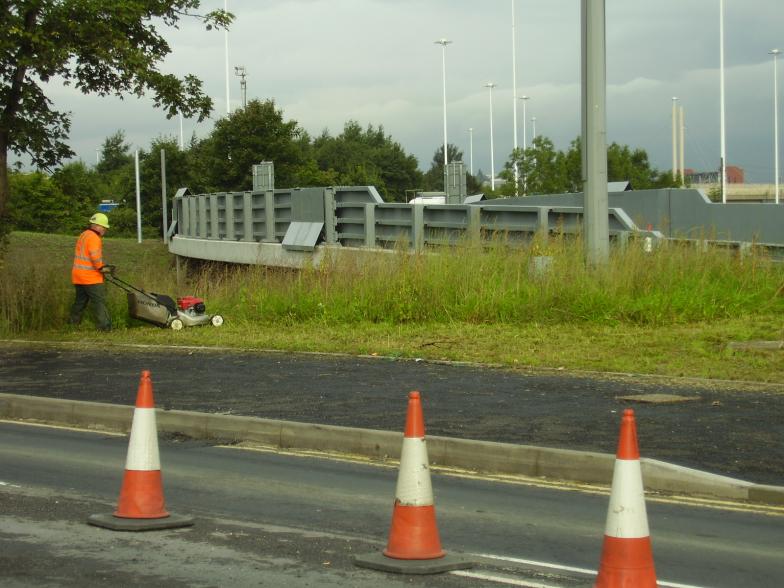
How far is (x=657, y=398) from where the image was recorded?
36.6ft

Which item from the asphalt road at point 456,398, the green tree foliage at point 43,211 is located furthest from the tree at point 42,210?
the asphalt road at point 456,398

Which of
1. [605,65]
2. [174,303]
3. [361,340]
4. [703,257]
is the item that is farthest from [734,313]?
[174,303]

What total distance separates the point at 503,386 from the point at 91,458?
15.2 ft

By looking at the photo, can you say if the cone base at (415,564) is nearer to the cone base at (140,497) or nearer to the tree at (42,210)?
the cone base at (140,497)

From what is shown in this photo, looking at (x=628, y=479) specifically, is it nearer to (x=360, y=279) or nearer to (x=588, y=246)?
(x=588, y=246)

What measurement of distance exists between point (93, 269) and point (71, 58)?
430 cm

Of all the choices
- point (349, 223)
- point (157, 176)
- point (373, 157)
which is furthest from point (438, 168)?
point (349, 223)

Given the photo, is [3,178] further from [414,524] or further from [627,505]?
[627,505]

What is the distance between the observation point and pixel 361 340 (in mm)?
16172

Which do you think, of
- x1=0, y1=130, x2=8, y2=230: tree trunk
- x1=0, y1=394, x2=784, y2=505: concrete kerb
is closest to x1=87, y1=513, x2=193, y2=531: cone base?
x1=0, y1=394, x2=784, y2=505: concrete kerb

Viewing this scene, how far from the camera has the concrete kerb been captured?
26.1 ft

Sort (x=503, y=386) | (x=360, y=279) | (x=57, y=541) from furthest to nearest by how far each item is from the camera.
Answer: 1. (x=360, y=279)
2. (x=503, y=386)
3. (x=57, y=541)

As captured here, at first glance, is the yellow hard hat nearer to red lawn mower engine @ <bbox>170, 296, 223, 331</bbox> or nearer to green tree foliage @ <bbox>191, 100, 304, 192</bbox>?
red lawn mower engine @ <bbox>170, 296, 223, 331</bbox>

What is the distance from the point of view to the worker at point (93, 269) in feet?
60.6
